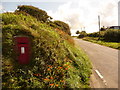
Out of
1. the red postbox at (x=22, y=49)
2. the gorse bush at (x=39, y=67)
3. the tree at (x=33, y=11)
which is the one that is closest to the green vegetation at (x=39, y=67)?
the gorse bush at (x=39, y=67)

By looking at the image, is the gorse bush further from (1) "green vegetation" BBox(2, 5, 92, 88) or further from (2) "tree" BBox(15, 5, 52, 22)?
(2) "tree" BBox(15, 5, 52, 22)

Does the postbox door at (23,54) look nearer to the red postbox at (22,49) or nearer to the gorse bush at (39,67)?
the red postbox at (22,49)

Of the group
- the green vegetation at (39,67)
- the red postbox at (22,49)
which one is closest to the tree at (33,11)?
the green vegetation at (39,67)

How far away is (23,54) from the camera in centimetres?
516

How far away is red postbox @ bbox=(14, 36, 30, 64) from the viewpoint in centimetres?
514

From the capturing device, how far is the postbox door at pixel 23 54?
5.13 meters

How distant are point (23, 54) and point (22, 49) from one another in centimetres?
25

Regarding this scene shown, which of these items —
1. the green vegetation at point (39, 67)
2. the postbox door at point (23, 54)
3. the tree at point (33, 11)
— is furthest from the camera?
the tree at point (33, 11)

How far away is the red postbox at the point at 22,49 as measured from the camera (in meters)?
5.14

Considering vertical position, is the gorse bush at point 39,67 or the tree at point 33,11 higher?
the tree at point 33,11

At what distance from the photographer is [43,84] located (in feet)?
13.5

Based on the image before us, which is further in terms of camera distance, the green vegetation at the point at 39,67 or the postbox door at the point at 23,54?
the postbox door at the point at 23,54

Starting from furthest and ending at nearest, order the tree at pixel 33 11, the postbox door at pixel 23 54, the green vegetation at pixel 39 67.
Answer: the tree at pixel 33 11
the postbox door at pixel 23 54
the green vegetation at pixel 39 67

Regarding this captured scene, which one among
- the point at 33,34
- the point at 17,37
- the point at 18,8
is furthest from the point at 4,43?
the point at 18,8
